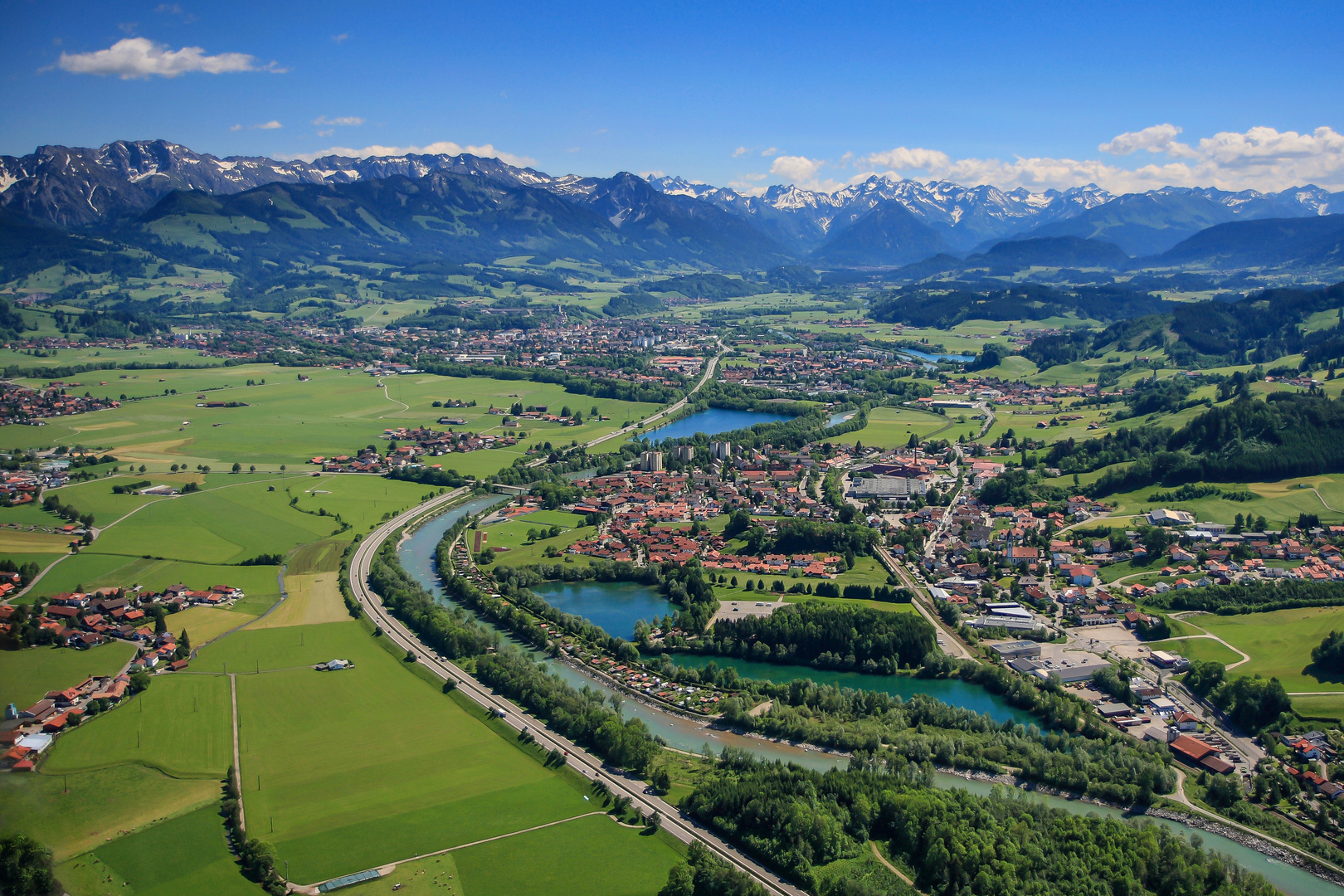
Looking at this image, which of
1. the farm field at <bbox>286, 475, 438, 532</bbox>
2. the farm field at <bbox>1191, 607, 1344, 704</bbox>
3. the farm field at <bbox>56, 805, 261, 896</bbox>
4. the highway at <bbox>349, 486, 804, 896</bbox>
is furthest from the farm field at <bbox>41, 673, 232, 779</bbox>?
the farm field at <bbox>1191, 607, 1344, 704</bbox>

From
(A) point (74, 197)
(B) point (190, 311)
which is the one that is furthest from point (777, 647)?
(A) point (74, 197)

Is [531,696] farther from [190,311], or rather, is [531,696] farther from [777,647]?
[190,311]

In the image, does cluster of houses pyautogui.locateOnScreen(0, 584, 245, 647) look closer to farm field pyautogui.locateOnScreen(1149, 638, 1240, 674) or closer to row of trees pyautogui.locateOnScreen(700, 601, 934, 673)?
row of trees pyautogui.locateOnScreen(700, 601, 934, 673)

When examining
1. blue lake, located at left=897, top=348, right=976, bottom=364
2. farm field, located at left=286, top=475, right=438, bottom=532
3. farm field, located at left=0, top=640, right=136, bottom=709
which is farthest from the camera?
blue lake, located at left=897, top=348, right=976, bottom=364

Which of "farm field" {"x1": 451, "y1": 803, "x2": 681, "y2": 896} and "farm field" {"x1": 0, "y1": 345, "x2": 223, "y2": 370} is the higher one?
"farm field" {"x1": 0, "y1": 345, "x2": 223, "y2": 370}

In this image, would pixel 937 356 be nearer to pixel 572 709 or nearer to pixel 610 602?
pixel 610 602

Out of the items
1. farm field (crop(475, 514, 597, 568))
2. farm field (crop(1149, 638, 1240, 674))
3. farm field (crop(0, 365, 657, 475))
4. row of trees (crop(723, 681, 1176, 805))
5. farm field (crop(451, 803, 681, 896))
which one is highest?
farm field (crop(0, 365, 657, 475))

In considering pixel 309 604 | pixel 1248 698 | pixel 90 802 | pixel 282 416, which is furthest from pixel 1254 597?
pixel 282 416
